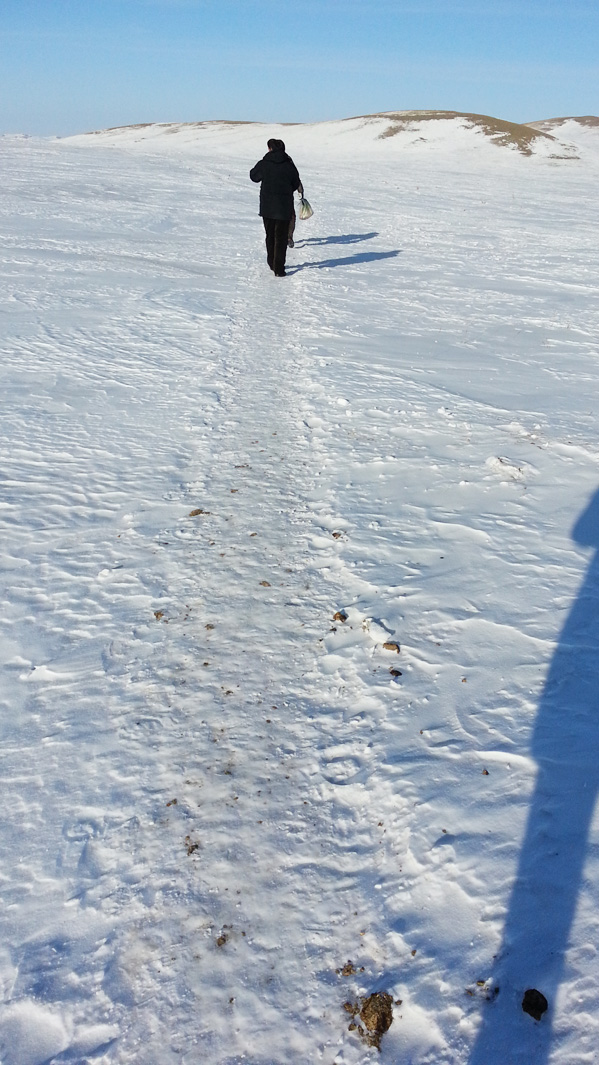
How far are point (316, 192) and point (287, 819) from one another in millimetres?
19636

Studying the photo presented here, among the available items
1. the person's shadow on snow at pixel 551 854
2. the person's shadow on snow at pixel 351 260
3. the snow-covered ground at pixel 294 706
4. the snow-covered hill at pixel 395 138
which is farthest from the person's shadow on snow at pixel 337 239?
the snow-covered hill at pixel 395 138

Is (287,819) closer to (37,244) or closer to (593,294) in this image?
(593,294)

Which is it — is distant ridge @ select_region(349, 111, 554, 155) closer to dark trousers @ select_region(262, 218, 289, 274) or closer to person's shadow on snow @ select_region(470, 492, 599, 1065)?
dark trousers @ select_region(262, 218, 289, 274)

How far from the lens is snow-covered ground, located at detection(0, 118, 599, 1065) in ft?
5.89

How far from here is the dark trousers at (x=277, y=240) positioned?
888cm

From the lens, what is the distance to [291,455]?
443 cm

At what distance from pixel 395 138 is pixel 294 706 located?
4112cm

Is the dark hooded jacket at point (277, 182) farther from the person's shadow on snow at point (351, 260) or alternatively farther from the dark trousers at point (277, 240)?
the person's shadow on snow at point (351, 260)

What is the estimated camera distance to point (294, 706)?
101 inches

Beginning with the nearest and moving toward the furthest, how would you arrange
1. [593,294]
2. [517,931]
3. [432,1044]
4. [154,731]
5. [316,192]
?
[432,1044] → [517,931] → [154,731] → [593,294] → [316,192]

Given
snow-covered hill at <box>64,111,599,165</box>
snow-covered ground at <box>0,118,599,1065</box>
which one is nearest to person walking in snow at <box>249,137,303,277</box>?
snow-covered ground at <box>0,118,599,1065</box>

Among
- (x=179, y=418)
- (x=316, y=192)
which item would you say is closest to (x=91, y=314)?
(x=179, y=418)

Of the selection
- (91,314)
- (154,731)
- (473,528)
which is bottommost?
(154,731)

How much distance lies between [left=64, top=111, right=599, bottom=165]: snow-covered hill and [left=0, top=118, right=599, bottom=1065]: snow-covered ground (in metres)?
32.0
